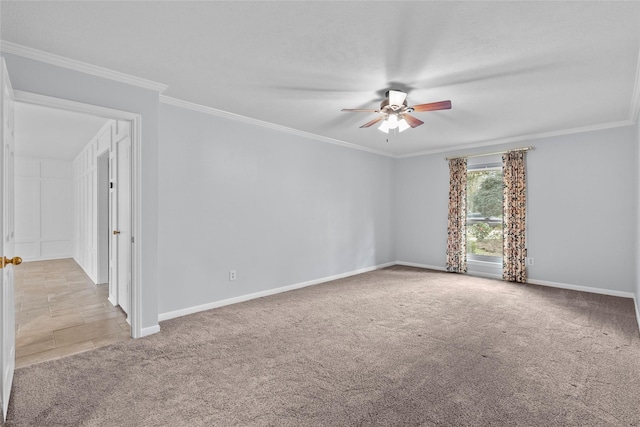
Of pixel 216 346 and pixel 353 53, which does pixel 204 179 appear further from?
pixel 353 53

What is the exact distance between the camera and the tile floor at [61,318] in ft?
9.50

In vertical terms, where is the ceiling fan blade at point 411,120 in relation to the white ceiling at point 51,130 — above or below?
below

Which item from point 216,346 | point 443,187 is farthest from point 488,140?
point 216,346

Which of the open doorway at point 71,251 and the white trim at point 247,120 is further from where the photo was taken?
the white trim at point 247,120

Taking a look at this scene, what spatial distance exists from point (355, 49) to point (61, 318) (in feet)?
13.9

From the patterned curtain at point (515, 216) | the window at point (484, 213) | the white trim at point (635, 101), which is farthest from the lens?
the window at point (484, 213)

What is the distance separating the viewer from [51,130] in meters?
5.04

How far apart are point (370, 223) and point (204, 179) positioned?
366 cm

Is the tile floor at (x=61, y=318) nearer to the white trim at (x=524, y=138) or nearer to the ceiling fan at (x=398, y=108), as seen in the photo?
the ceiling fan at (x=398, y=108)

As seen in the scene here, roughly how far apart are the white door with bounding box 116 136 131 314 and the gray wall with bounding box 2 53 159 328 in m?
0.20

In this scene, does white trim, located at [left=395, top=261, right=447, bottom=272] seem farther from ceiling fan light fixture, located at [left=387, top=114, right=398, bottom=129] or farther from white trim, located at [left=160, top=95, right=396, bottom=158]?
ceiling fan light fixture, located at [left=387, top=114, right=398, bottom=129]

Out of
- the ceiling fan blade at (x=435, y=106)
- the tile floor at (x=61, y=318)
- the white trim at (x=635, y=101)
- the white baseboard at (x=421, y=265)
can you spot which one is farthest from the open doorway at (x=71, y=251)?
the white baseboard at (x=421, y=265)

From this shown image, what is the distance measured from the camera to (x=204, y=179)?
12.9ft

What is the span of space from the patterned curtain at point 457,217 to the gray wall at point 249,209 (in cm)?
162
